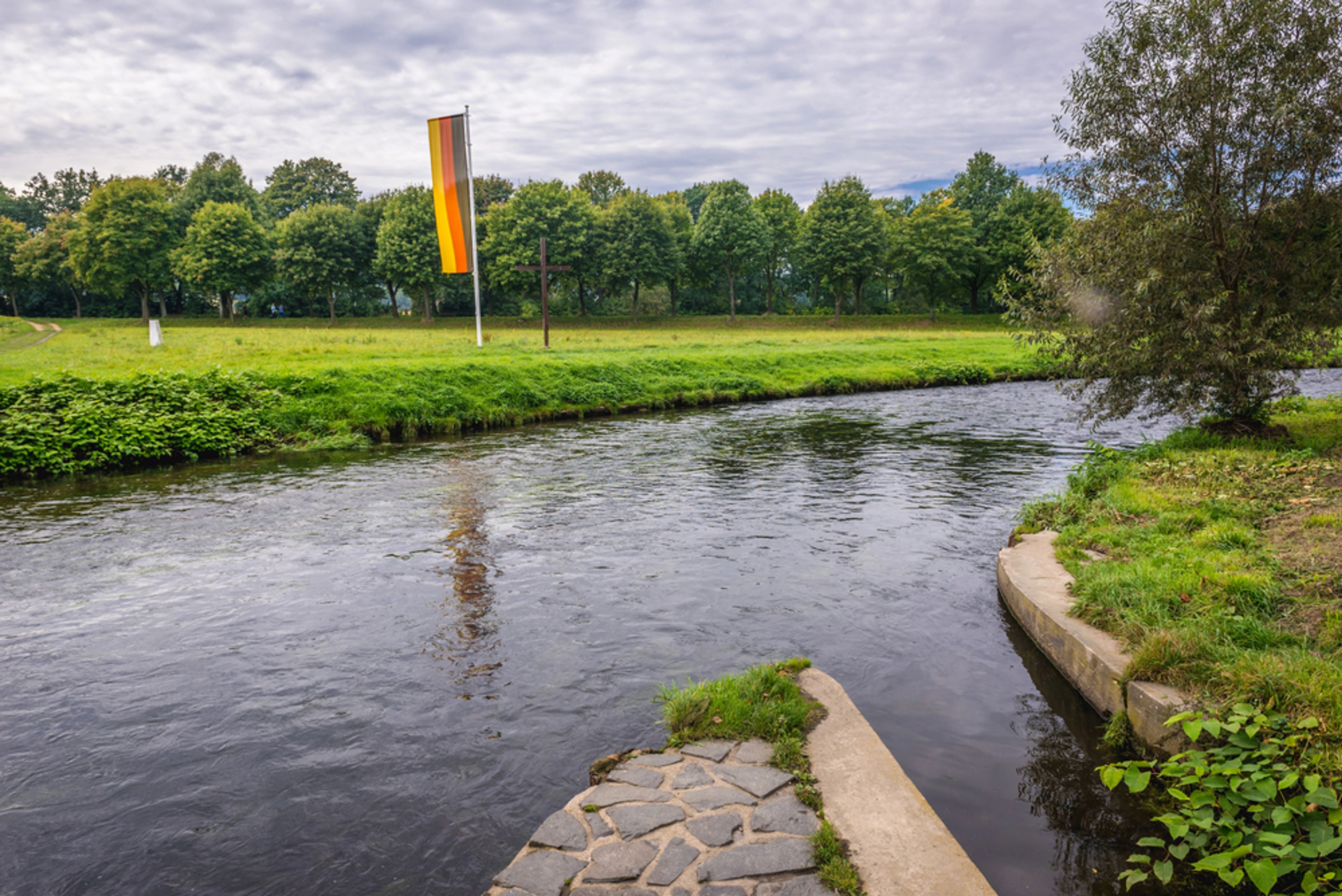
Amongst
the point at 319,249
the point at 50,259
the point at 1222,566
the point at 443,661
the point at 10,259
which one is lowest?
the point at 443,661

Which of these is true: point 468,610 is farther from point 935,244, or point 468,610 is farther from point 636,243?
point 935,244

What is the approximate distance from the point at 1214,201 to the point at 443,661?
43.1ft

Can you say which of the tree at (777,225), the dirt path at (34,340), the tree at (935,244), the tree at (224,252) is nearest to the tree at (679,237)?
the tree at (777,225)

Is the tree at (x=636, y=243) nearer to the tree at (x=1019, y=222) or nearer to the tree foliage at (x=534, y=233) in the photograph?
the tree foliage at (x=534, y=233)

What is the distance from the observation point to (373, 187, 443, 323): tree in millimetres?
61469

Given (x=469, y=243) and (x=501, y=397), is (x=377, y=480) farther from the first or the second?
(x=469, y=243)

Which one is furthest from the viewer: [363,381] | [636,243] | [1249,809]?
[636,243]

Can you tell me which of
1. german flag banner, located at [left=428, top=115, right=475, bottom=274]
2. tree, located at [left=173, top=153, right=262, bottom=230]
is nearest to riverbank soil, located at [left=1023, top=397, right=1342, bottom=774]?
german flag banner, located at [left=428, top=115, right=475, bottom=274]

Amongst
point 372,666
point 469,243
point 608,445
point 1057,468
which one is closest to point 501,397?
point 608,445

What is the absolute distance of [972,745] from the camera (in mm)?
5602

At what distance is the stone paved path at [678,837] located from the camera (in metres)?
3.78

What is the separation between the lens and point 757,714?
5.33m

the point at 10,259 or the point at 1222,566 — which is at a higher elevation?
the point at 10,259

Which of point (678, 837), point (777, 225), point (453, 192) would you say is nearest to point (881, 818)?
point (678, 837)
